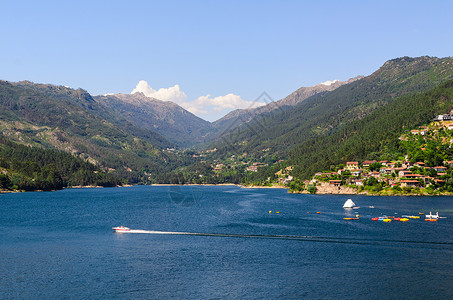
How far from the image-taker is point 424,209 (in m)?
149

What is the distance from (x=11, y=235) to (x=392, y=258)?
98.7 m

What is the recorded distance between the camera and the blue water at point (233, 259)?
64562 mm

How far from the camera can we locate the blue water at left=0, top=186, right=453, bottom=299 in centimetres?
6456

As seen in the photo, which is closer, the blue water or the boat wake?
the blue water

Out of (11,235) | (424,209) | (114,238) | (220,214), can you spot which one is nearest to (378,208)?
(424,209)

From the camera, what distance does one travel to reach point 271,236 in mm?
106938

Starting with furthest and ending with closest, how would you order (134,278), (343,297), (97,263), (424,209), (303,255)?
(424,209) → (303,255) → (97,263) → (134,278) → (343,297)

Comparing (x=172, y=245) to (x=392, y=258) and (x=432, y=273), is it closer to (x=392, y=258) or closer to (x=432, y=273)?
(x=392, y=258)

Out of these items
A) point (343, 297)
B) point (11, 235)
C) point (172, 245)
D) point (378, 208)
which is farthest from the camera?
point (378, 208)

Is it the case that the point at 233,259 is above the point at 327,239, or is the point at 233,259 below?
above

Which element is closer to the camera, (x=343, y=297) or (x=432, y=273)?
(x=343, y=297)

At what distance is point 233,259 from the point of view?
275 feet

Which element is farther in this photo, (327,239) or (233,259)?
(327,239)

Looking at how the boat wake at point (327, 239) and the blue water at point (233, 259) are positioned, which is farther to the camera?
the boat wake at point (327, 239)
